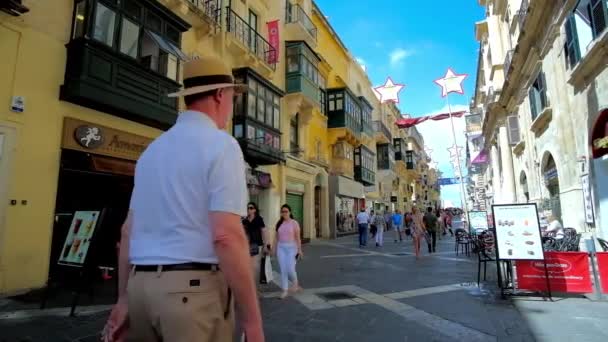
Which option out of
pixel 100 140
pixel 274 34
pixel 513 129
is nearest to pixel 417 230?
pixel 513 129

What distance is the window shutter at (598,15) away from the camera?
788cm

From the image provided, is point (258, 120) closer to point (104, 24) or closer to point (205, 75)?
point (104, 24)

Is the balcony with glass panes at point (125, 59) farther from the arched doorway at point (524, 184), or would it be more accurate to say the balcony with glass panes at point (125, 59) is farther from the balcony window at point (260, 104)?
the arched doorway at point (524, 184)

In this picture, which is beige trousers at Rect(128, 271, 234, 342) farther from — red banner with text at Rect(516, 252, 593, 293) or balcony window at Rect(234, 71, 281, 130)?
balcony window at Rect(234, 71, 281, 130)

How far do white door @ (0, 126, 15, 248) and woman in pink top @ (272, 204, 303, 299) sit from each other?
5.21 metres

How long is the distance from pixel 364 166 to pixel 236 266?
92.9 feet

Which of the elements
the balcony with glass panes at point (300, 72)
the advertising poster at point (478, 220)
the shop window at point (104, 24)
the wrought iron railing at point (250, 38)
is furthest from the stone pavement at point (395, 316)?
A: the balcony with glass panes at point (300, 72)

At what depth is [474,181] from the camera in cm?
5950

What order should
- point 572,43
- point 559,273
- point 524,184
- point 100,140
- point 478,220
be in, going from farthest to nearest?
point 524,184
point 478,220
point 572,43
point 100,140
point 559,273

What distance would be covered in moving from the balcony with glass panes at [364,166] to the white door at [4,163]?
23.3 meters

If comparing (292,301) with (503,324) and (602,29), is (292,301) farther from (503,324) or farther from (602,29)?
(602,29)

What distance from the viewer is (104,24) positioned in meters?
8.61

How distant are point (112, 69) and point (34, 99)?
1.79m

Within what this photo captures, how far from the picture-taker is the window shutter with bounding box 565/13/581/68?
368 inches
